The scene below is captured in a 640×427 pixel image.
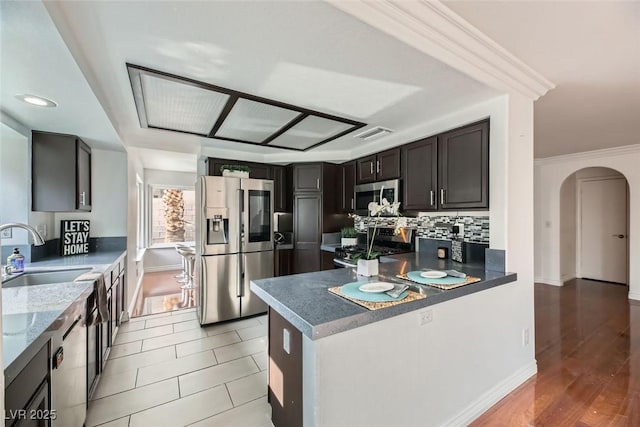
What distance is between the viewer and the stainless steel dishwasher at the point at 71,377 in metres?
1.31

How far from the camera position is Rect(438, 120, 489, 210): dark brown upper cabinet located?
229 cm

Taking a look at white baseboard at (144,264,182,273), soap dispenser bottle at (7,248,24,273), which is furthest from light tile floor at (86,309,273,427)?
white baseboard at (144,264,182,273)

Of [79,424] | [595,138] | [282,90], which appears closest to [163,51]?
[282,90]

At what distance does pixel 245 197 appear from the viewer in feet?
11.9

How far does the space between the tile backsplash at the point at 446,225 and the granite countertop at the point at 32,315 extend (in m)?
2.27

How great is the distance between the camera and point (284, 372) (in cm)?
159

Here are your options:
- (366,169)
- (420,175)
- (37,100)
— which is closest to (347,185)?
(366,169)

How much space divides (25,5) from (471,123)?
9.14 ft

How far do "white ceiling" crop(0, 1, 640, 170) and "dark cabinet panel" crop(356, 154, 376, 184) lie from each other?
0.91 metres

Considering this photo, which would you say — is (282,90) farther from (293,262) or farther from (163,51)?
(293,262)

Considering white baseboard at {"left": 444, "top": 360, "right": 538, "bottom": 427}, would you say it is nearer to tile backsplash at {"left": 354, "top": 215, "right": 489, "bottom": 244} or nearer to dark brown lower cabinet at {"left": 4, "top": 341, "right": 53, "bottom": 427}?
tile backsplash at {"left": 354, "top": 215, "right": 489, "bottom": 244}

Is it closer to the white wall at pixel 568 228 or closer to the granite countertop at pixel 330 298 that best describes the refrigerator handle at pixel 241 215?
the granite countertop at pixel 330 298

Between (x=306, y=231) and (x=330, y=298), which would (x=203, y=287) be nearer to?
(x=306, y=231)

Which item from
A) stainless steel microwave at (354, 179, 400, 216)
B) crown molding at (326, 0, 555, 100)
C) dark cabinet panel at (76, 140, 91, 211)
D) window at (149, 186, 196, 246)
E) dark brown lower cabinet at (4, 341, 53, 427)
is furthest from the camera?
window at (149, 186, 196, 246)
